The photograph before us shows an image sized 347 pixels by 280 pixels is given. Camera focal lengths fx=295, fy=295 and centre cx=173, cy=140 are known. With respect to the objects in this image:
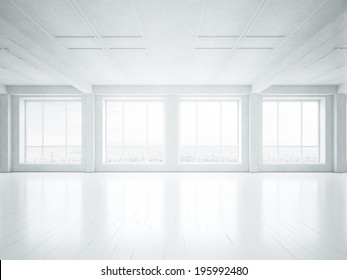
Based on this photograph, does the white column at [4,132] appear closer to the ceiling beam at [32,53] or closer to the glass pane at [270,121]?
the ceiling beam at [32,53]

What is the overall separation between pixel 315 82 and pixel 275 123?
2309mm

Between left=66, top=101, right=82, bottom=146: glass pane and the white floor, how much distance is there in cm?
641

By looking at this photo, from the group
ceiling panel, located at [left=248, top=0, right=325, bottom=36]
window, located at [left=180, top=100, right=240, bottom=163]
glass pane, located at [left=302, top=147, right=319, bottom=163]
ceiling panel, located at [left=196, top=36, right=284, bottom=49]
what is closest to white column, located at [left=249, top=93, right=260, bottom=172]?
window, located at [left=180, top=100, right=240, bottom=163]

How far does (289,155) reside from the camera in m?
13.1

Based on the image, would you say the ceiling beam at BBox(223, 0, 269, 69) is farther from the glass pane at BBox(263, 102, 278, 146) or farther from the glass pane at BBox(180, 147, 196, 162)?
the glass pane at BBox(180, 147, 196, 162)

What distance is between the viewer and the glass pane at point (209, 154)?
513 inches

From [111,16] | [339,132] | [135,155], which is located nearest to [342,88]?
[339,132]

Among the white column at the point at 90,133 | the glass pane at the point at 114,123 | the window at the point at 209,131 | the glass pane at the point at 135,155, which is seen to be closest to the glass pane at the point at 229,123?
the window at the point at 209,131

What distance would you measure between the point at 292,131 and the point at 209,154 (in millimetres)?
3833

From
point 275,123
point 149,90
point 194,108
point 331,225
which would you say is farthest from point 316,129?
point 331,225

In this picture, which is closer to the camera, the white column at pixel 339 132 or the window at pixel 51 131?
the white column at pixel 339 132

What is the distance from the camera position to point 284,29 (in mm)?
6316

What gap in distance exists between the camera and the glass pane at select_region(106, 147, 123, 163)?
42.5ft

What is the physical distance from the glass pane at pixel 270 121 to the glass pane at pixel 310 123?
1.29 meters
